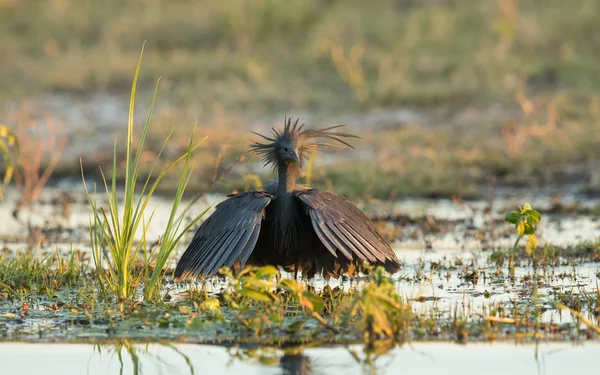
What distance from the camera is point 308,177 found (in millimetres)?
8609

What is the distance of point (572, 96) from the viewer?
14234 mm

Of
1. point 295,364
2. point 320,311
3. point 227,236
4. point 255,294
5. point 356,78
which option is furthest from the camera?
point 356,78

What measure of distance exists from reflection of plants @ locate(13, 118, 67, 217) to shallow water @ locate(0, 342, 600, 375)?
3.09 meters

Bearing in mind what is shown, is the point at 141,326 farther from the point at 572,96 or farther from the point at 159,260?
the point at 572,96

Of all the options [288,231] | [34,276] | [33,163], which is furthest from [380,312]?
[33,163]

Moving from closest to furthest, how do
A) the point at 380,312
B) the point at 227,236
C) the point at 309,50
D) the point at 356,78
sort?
the point at 380,312 < the point at 227,236 < the point at 356,78 < the point at 309,50

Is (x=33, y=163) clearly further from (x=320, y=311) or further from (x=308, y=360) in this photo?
(x=308, y=360)

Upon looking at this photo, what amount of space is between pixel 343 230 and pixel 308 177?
233 centimetres

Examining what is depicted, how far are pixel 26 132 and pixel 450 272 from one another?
8314 mm

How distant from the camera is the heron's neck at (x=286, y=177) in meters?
6.78

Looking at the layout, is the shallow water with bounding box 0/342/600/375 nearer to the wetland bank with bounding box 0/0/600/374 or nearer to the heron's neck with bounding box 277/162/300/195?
the wetland bank with bounding box 0/0/600/374

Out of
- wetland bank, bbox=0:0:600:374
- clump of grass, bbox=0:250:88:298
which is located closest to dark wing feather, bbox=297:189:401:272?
wetland bank, bbox=0:0:600:374

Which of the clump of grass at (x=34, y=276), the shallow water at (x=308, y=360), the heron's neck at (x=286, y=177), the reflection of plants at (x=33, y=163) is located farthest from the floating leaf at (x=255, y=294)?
the reflection of plants at (x=33, y=163)

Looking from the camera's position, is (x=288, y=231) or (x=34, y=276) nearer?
(x=288, y=231)
